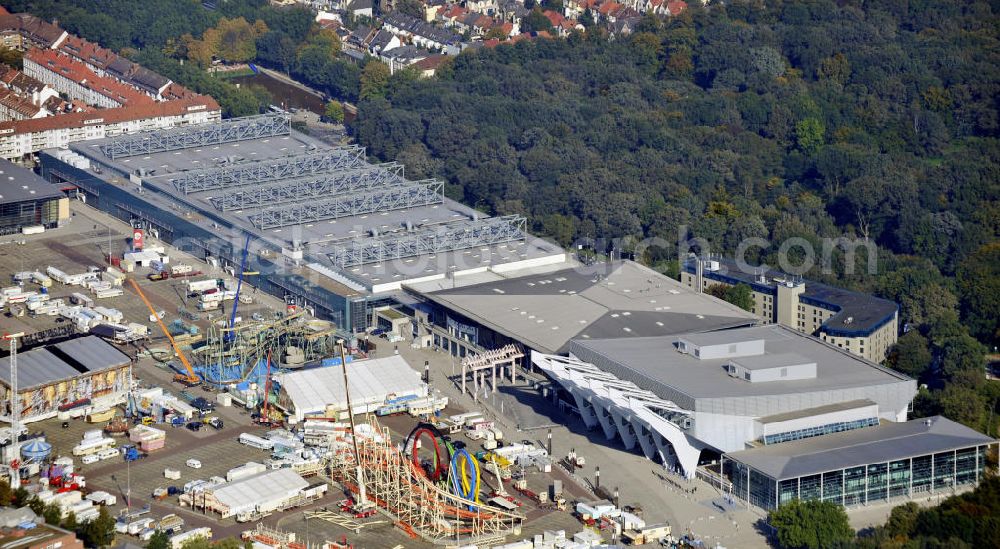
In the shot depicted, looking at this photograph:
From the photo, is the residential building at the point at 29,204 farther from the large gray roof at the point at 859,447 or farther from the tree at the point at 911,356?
the large gray roof at the point at 859,447

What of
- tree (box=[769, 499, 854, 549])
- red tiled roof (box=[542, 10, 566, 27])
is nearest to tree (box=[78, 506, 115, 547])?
tree (box=[769, 499, 854, 549])

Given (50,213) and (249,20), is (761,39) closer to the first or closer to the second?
(249,20)

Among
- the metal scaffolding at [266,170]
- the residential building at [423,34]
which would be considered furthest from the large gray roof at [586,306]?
the residential building at [423,34]

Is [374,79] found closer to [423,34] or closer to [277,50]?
[277,50]

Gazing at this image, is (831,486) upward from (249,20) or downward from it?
downward

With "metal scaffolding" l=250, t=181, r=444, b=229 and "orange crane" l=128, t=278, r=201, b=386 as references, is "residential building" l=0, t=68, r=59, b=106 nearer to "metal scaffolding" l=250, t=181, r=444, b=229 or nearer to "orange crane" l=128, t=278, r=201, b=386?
"metal scaffolding" l=250, t=181, r=444, b=229

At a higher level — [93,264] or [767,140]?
[767,140]

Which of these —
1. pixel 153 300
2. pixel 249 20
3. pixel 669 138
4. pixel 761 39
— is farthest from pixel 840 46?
pixel 153 300

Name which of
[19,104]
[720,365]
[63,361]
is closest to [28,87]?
[19,104]
